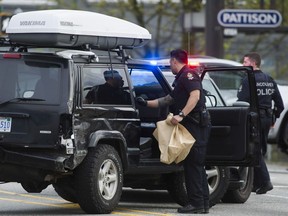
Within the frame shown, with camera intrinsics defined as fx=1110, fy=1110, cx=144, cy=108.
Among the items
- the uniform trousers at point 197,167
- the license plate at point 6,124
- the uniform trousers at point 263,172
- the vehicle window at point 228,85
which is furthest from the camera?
the vehicle window at point 228,85

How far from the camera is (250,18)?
83.3ft

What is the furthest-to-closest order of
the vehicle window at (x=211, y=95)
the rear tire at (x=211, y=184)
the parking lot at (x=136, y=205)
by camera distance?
the vehicle window at (x=211, y=95)
the rear tire at (x=211, y=184)
the parking lot at (x=136, y=205)

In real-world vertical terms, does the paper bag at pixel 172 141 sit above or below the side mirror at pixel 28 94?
below

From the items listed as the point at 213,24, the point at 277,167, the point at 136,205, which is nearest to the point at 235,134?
the point at 136,205

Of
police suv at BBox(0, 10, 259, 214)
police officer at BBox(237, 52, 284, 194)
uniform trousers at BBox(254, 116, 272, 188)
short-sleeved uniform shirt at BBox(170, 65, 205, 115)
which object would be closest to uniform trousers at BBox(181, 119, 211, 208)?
short-sleeved uniform shirt at BBox(170, 65, 205, 115)

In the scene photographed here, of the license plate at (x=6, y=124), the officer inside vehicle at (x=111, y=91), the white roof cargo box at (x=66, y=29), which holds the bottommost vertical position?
the license plate at (x=6, y=124)

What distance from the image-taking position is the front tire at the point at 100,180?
1100 cm

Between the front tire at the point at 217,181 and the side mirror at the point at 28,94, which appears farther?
the front tire at the point at 217,181

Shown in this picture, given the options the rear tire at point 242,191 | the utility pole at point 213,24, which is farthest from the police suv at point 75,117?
the utility pole at point 213,24

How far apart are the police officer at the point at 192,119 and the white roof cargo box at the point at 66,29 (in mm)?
670

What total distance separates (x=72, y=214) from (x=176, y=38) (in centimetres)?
2997

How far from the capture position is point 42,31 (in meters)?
11.0

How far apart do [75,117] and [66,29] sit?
881 mm

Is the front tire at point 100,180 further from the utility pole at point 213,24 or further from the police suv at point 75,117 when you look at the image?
the utility pole at point 213,24
